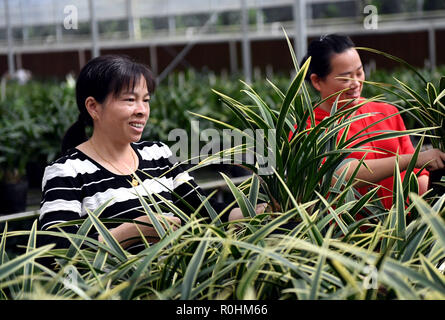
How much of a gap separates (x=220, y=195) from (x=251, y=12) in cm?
1473

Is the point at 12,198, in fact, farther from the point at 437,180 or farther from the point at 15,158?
the point at 437,180

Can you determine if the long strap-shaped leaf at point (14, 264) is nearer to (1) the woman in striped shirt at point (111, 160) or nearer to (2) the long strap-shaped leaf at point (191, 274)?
(2) the long strap-shaped leaf at point (191, 274)

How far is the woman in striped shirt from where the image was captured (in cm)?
186

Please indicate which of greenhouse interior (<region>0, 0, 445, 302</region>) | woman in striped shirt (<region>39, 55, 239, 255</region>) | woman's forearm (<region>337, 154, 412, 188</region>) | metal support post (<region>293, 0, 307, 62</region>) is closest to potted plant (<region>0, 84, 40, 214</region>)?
greenhouse interior (<region>0, 0, 445, 302</region>)

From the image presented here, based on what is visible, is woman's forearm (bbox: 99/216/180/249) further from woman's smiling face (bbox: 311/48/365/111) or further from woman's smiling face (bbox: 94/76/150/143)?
woman's smiling face (bbox: 311/48/365/111)

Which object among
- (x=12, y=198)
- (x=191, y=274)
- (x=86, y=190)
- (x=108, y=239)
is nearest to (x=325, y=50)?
(x=86, y=190)

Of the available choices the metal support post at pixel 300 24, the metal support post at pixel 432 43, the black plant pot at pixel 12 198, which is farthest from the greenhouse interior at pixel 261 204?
the metal support post at pixel 432 43

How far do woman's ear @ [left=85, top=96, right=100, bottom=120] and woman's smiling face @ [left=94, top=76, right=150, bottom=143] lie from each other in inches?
1.1

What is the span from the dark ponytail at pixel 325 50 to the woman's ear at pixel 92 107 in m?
0.74

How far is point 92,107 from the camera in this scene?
2053mm

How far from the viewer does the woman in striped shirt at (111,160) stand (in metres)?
1.86

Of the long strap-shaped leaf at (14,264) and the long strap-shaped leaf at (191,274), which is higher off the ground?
the long strap-shaped leaf at (14,264)

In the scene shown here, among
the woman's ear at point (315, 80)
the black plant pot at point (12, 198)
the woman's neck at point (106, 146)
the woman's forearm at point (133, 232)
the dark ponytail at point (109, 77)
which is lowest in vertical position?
the black plant pot at point (12, 198)

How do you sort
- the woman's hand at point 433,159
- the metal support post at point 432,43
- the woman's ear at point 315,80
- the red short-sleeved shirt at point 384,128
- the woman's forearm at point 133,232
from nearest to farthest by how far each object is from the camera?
1. the woman's forearm at point 133,232
2. the woman's hand at point 433,159
3. the red short-sleeved shirt at point 384,128
4. the woman's ear at point 315,80
5. the metal support post at point 432,43
